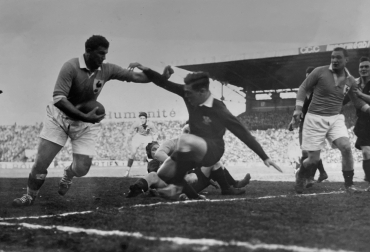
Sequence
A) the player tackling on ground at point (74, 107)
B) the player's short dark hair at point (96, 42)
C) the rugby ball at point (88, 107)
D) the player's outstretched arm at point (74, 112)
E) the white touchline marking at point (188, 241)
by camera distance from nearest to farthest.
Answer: the white touchline marking at point (188, 241), the player's outstretched arm at point (74, 112), the player tackling on ground at point (74, 107), the player's short dark hair at point (96, 42), the rugby ball at point (88, 107)

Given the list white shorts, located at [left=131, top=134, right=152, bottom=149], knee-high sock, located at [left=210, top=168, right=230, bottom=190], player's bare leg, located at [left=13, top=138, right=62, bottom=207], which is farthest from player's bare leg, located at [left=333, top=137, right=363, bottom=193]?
white shorts, located at [left=131, top=134, right=152, bottom=149]

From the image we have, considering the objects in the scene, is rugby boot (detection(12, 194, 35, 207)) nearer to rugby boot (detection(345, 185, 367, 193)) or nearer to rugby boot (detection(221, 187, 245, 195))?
rugby boot (detection(221, 187, 245, 195))

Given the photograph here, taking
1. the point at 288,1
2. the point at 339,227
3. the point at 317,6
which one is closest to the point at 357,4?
the point at 317,6

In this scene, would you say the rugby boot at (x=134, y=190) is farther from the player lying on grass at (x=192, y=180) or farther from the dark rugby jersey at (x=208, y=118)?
the dark rugby jersey at (x=208, y=118)

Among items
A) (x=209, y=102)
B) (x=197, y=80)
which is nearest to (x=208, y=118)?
(x=209, y=102)

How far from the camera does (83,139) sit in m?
4.83

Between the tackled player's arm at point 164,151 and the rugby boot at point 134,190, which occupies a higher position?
the tackled player's arm at point 164,151

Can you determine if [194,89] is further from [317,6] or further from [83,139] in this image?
[317,6]

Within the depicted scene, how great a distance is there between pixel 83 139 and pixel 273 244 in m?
3.06

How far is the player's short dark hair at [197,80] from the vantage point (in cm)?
474

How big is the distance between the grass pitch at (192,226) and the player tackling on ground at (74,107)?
19.8 inches

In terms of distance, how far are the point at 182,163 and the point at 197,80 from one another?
3.13ft

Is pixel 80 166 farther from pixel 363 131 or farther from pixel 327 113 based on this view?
pixel 363 131

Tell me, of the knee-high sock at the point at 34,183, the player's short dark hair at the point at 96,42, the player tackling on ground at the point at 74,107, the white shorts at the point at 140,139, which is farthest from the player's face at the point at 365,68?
the white shorts at the point at 140,139
